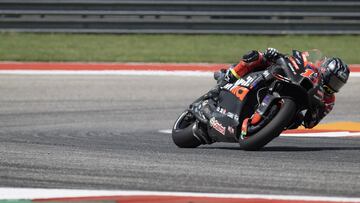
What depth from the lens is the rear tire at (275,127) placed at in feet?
24.3

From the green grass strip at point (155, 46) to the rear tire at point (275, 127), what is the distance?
741cm

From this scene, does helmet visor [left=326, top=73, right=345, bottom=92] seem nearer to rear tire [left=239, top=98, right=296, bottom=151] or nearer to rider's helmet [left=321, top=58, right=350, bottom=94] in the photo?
rider's helmet [left=321, top=58, right=350, bottom=94]

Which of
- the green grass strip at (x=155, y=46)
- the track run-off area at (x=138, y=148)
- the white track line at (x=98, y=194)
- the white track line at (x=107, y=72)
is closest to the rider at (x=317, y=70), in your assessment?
the track run-off area at (x=138, y=148)

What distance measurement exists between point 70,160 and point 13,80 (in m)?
6.33

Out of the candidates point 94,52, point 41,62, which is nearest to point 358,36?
point 94,52

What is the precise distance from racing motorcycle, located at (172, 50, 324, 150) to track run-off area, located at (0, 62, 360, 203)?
188 mm

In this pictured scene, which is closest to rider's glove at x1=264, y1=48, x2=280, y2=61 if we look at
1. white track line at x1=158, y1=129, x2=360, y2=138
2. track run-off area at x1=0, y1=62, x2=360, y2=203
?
track run-off area at x1=0, y1=62, x2=360, y2=203

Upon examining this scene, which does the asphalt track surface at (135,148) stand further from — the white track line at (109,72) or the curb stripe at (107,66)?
the curb stripe at (107,66)

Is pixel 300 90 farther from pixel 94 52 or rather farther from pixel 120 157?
pixel 94 52

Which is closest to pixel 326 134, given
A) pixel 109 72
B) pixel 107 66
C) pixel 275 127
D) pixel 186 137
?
pixel 186 137

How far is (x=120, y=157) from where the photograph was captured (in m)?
6.98

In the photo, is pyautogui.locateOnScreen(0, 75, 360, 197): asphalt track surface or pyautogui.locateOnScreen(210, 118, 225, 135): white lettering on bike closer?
pyautogui.locateOnScreen(0, 75, 360, 197): asphalt track surface

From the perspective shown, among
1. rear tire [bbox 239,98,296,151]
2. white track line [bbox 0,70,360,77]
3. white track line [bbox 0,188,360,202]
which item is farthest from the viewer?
white track line [bbox 0,70,360,77]

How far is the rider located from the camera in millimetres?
7719
